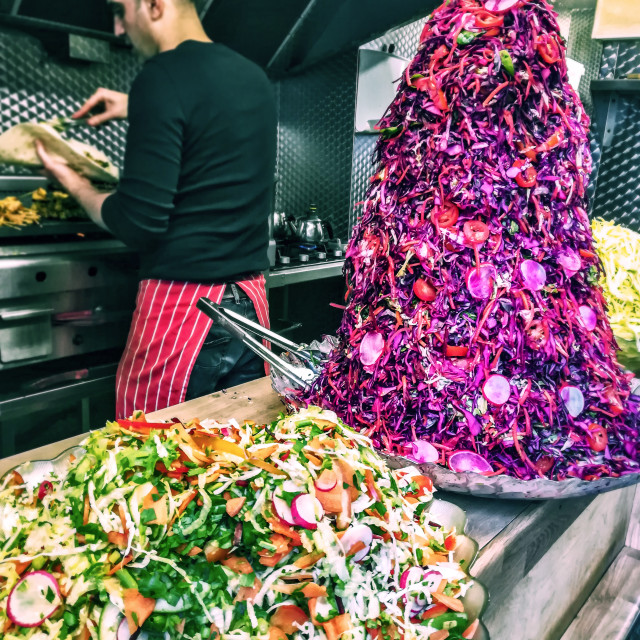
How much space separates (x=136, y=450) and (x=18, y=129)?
2402 mm

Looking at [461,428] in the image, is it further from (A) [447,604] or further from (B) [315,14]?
(B) [315,14]

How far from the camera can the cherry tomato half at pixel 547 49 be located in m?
0.98

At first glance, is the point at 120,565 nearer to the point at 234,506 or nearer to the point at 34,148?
the point at 234,506

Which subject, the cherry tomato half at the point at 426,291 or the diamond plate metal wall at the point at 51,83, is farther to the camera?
the diamond plate metal wall at the point at 51,83

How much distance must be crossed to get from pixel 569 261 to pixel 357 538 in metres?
0.63

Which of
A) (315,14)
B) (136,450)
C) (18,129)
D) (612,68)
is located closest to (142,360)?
(18,129)

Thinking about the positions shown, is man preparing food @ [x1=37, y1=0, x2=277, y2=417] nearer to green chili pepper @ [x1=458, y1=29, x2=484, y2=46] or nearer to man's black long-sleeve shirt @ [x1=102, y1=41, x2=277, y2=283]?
man's black long-sleeve shirt @ [x1=102, y1=41, x2=277, y2=283]

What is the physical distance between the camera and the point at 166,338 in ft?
7.27

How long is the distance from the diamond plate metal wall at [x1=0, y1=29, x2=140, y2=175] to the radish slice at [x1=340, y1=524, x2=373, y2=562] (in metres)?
2.96

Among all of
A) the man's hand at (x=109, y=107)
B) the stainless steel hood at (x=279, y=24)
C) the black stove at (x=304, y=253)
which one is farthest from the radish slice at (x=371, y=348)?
the stainless steel hood at (x=279, y=24)

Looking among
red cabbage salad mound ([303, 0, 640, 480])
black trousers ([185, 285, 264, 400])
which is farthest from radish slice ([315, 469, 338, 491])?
black trousers ([185, 285, 264, 400])

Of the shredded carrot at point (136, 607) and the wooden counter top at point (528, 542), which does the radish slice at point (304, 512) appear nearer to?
the shredded carrot at point (136, 607)

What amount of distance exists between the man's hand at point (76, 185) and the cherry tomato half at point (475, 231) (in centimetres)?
181

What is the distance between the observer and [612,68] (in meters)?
3.26
